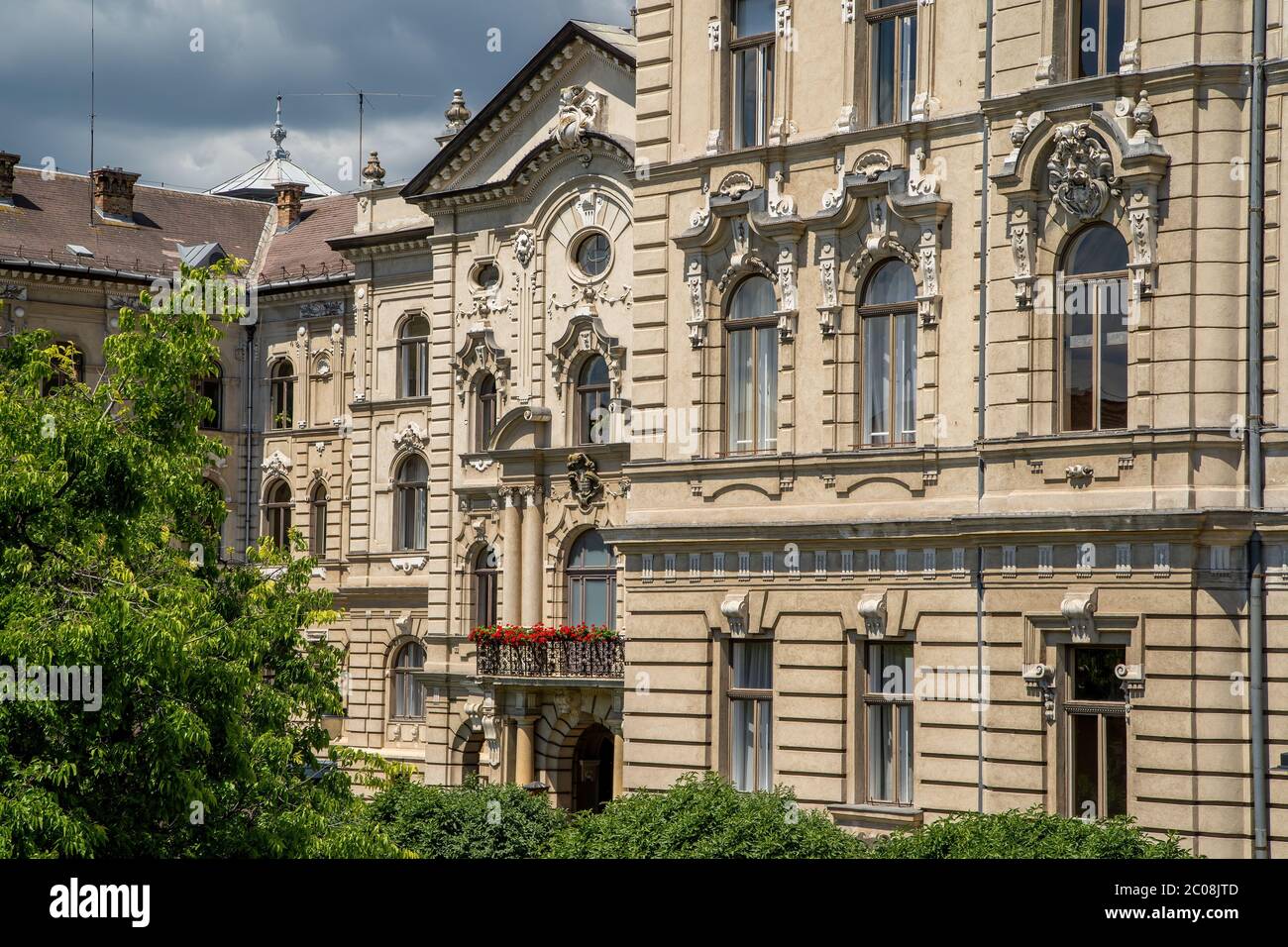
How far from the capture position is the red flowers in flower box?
154 ft

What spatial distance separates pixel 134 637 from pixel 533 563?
2811 centimetres

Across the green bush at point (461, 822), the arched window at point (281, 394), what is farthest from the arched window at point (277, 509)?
the green bush at point (461, 822)

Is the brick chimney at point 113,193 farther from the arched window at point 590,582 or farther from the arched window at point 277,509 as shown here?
the arched window at point 590,582

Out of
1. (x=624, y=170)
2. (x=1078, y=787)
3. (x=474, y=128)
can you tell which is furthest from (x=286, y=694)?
(x=474, y=128)

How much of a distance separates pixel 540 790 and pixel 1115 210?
834 inches

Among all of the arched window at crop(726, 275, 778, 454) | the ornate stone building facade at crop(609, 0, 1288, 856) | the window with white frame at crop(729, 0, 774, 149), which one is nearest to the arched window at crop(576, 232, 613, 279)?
the ornate stone building facade at crop(609, 0, 1288, 856)

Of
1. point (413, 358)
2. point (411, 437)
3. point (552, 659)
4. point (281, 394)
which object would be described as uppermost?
point (413, 358)

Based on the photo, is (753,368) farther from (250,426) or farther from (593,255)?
(250,426)

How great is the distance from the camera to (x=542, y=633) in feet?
157

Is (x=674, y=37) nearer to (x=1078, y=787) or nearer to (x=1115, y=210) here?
(x=1115, y=210)

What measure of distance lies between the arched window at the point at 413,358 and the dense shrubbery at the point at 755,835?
81.2 feet

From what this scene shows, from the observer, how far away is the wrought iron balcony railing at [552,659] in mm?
46594

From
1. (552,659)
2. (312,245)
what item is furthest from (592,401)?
(312,245)
